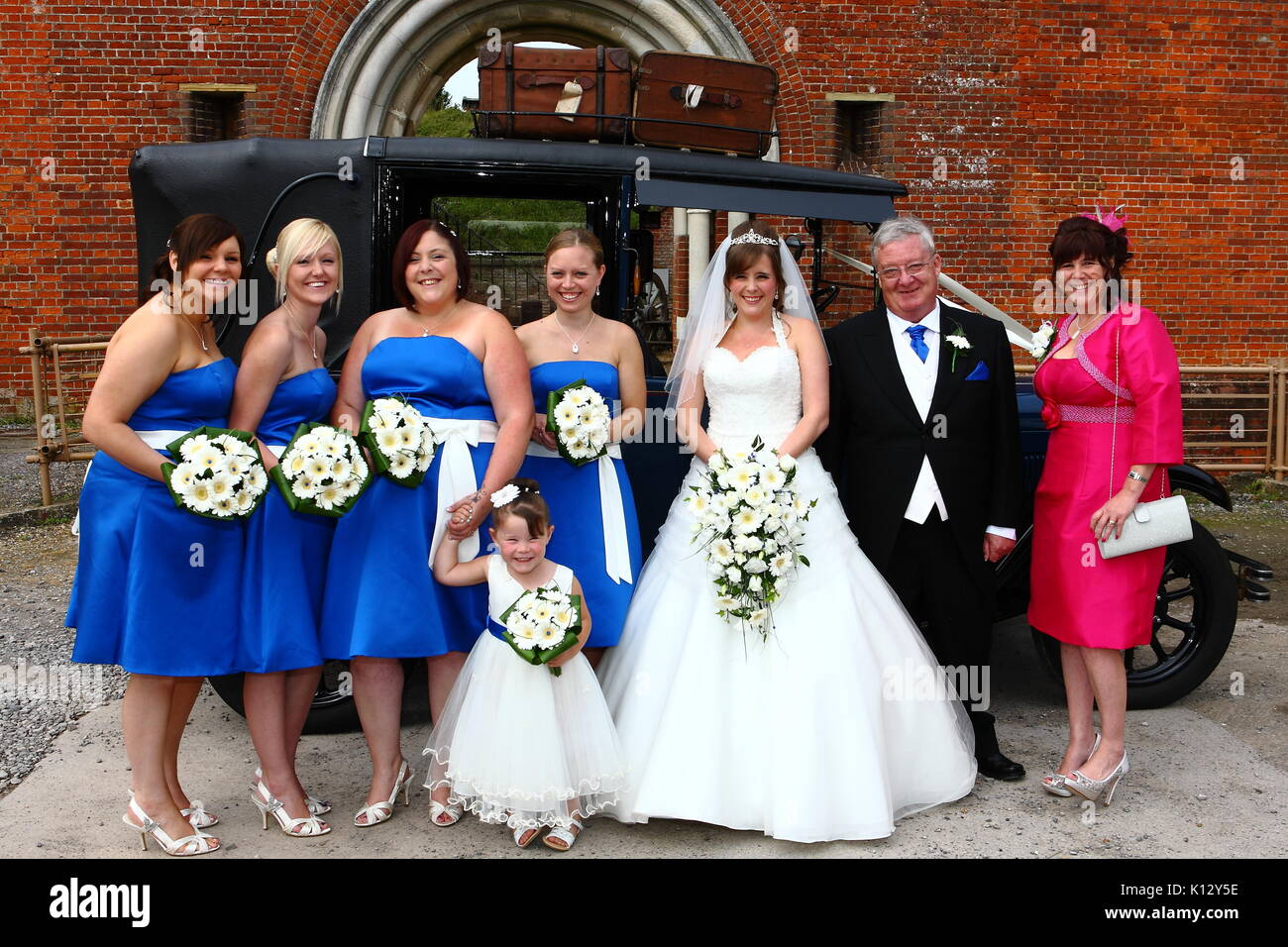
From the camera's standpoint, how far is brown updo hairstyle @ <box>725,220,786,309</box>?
373 cm

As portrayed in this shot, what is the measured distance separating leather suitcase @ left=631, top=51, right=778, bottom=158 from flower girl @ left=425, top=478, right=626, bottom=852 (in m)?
2.12

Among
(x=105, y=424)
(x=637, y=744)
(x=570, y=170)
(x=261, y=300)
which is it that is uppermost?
(x=570, y=170)

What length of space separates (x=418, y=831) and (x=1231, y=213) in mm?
10083

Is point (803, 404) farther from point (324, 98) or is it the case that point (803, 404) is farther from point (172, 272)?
point (324, 98)

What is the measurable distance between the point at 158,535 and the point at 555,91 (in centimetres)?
258

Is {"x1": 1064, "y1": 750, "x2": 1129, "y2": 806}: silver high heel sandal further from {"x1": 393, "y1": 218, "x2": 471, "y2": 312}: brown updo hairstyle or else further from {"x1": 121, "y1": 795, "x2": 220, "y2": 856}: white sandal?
{"x1": 121, "y1": 795, "x2": 220, "y2": 856}: white sandal

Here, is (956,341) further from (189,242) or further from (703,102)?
(189,242)

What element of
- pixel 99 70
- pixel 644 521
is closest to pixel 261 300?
pixel 644 521

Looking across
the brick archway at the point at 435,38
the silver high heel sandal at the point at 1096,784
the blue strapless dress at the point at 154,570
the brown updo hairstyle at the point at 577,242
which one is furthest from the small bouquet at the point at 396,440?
the brick archway at the point at 435,38

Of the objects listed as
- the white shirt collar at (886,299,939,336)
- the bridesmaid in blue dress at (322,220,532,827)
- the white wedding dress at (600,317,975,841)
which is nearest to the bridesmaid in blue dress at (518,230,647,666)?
the white wedding dress at (600,317,975,841)

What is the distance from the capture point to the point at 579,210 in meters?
4.88

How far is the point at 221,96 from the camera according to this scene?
387 inches

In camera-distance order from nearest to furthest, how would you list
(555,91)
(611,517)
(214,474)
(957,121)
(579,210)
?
1. (214,474)
2. (611,517)
3. (555,91)
4. (579,210)
5. (957,121)

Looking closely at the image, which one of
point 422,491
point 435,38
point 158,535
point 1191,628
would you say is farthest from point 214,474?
point 435,38
